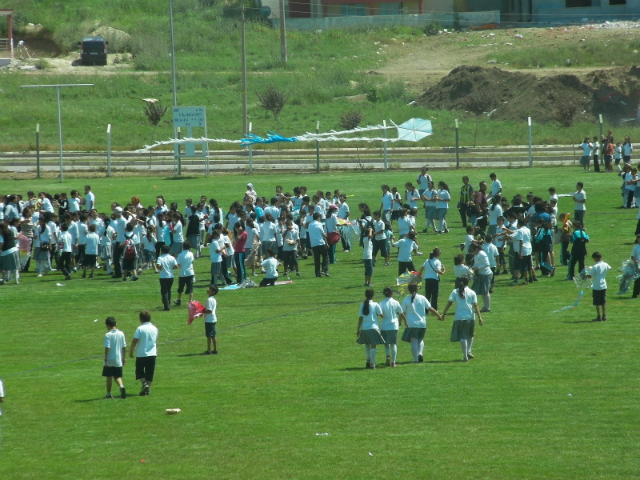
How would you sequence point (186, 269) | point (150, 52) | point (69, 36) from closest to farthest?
1. point (186, 269)
2. point (150, 52)
3. point (69, 36)

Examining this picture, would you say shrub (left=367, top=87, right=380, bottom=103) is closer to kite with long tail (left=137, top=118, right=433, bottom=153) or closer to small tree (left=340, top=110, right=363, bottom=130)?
small tree (left=340, top=110, right=363, bottom=130)

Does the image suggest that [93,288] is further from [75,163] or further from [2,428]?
[75,163]

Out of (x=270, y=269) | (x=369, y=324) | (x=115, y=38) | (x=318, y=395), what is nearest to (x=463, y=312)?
(x=369, y=324)

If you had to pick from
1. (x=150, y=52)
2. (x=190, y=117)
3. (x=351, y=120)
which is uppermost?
(x=150, y=52)

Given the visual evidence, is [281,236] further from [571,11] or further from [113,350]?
[571,11]

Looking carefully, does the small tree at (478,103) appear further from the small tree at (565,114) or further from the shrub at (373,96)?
the shrub at (373,96)

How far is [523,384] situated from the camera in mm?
14727

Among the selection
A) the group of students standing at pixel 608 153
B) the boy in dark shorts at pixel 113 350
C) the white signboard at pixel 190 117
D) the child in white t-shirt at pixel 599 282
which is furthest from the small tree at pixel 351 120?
the boy in dark shorts at pixel 113 350

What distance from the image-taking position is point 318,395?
14.6 metres

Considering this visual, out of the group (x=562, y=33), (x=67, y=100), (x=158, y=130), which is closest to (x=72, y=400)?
(x=158, y=130)

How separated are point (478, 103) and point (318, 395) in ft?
171

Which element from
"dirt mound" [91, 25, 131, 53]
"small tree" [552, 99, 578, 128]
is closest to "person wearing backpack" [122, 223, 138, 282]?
"small tree" [552, 99, 578, 128]

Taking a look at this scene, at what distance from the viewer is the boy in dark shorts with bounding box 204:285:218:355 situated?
16.7 metres

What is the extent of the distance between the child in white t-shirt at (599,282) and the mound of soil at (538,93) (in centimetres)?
4444
